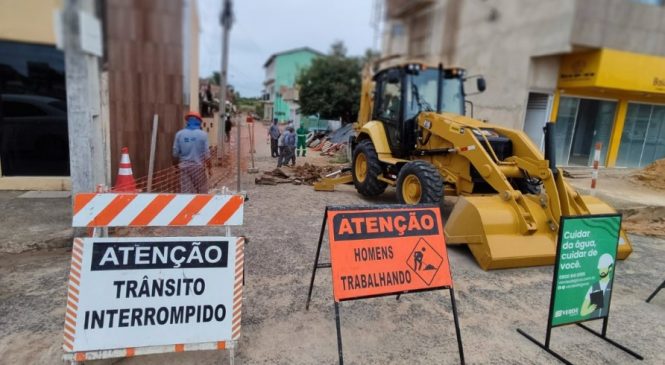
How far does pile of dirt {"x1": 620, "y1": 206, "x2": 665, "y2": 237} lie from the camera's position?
6484mm

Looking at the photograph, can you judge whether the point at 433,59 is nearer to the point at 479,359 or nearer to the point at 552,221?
the point at 479,359

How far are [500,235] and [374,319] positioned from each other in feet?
6.64

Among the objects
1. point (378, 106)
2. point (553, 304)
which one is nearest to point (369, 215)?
point (553, 304)

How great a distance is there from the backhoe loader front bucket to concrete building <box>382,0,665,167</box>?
2.40 m

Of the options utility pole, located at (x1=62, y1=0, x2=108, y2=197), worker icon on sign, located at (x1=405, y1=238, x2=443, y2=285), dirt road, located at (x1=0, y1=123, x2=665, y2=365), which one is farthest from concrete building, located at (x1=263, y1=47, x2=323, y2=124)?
dirt road, located at (x1=0, y1=123, x2=665, y2=365)

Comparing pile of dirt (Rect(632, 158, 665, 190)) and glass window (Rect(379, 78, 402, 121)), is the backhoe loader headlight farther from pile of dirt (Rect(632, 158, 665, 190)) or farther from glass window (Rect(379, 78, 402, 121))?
pile of dirt (Rect(632, 158, 665, 190))

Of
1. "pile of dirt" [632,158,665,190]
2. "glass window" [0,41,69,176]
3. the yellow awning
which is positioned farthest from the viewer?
the yellow awning

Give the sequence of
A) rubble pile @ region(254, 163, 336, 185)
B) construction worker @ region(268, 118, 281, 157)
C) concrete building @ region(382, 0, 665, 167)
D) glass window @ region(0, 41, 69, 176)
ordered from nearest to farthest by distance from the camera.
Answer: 1. glass window @ region(0, 41, 69, 176)
2. rubble pile @ region(254, 163, 336, 185)
3. concrete building @ region(382, 0, 665, 167)
4. construction worker @ region(268, 118, 281, 157)

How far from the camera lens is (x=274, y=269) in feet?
13.4

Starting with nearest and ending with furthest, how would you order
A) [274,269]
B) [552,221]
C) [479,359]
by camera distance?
[479,359] < [274,269] < [552,221]

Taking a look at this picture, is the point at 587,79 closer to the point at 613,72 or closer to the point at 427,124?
the point at 613,72

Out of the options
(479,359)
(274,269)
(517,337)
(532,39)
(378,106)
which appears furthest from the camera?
(532,39)

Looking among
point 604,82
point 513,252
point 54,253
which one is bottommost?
point 54,253

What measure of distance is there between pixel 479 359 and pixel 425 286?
639 mm
